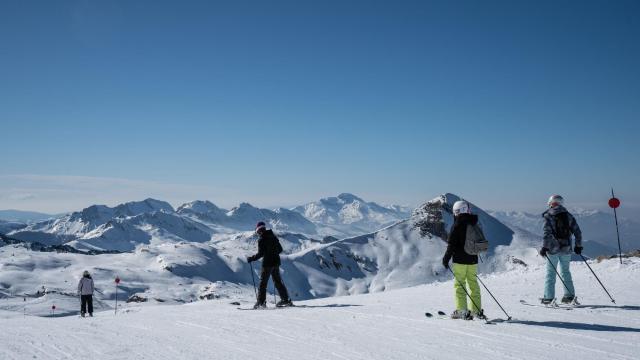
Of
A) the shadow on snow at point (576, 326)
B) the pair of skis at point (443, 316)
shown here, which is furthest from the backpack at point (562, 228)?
the pair of skis at point (443, 316)

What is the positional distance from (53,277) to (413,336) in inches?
7892

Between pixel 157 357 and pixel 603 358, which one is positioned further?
pixel 157 357

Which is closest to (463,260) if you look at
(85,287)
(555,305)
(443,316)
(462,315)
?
(462,315)

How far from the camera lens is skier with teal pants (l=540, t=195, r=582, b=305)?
12016 millimetres

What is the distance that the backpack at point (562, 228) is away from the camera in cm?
1202

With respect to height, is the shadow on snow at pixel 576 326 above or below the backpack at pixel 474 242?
below

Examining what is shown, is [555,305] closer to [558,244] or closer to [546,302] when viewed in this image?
[546,302]

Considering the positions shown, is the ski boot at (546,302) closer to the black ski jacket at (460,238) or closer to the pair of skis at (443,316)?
the pair of skis at (443,316)

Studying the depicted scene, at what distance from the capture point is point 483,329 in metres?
8.94

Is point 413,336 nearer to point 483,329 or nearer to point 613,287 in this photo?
point 483,329

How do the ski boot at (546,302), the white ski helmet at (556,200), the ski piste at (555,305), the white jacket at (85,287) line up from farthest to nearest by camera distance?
the white jacket at (85,287) → the white ski helmet at (556,200) → the ski boot at (546,302) → the ski piste at (555,305)

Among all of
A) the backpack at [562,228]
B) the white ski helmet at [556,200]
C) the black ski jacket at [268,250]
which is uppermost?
the white ski helmet at [556,200]

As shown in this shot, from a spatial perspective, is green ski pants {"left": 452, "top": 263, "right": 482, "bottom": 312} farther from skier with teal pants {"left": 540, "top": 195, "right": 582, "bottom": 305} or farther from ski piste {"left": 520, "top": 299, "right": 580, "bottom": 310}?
skier with teal pants {"left": 540, "top": 195, "right": 582, "bottom": 305}

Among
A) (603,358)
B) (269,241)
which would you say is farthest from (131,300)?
(603,358)
